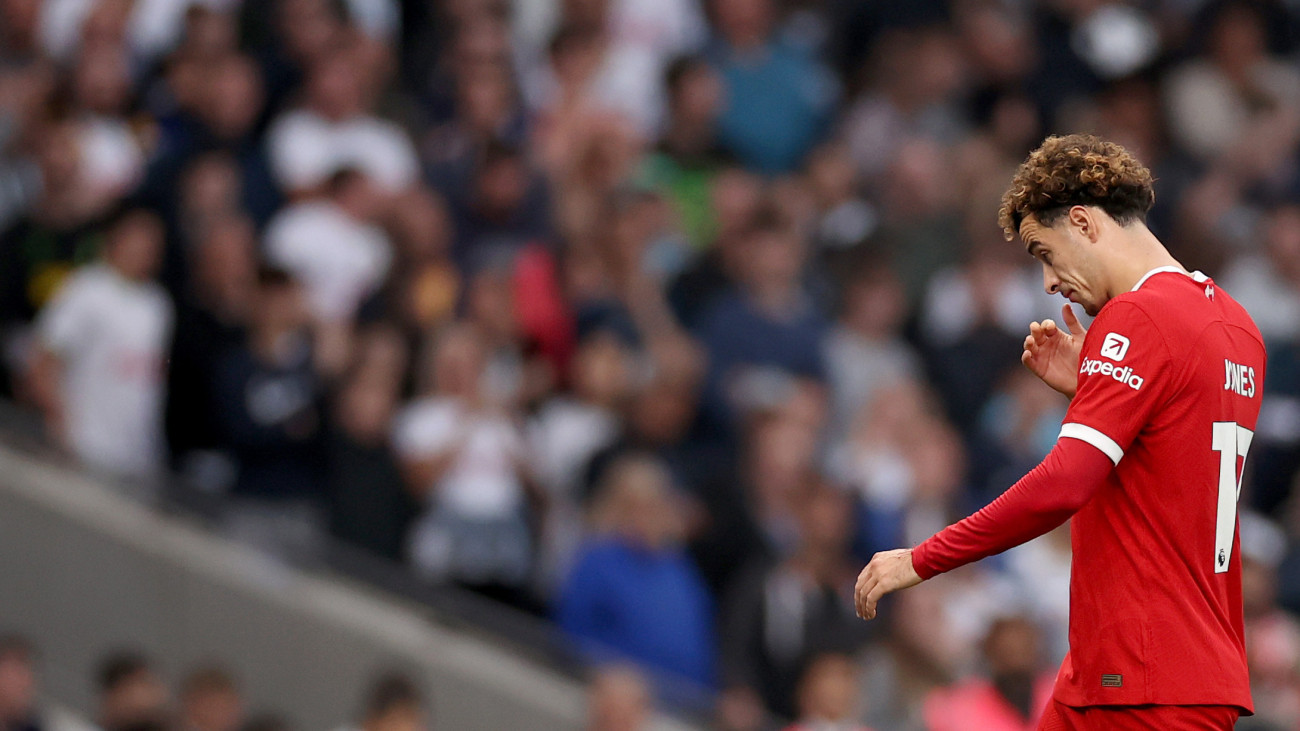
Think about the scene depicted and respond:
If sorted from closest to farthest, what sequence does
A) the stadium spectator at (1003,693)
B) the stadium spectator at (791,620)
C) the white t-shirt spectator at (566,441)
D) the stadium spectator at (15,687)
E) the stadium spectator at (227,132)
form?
1. the stadium spectator at (1003,693)
2. the stadium spectator at (15,687)
3. the stadium spectator at (791,620)
4. the white t-shirt spectator at (566,441)
5. the stadium spectator at (227,132)

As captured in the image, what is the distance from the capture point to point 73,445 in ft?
31.4

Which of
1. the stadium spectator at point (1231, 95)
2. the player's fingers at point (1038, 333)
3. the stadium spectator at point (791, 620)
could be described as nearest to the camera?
the player's fingers at point (1038, 333)

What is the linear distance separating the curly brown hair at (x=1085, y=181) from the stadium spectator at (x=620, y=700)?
15.9 feet

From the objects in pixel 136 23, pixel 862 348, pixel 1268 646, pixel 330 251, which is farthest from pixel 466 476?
pixel 136 23

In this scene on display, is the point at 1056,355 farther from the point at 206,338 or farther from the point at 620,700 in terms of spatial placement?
the point at 206,338

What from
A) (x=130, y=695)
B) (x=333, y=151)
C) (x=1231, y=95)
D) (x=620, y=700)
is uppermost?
(x=1231, y=95)

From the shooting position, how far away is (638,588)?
8.84m

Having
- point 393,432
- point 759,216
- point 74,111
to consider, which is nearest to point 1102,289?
point 393,432

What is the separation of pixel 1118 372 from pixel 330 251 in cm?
674

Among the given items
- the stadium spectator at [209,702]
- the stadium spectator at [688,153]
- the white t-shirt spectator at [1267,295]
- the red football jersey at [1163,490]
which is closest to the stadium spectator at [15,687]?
the stadium spectator at [209,702]

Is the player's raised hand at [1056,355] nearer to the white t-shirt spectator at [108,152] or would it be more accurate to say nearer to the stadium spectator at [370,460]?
the stadium spectator at [370,460]

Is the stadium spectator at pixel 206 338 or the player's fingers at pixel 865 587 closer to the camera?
the player's fingers at pixel 865 587

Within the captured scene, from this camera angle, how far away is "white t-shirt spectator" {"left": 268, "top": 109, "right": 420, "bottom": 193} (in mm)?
10461

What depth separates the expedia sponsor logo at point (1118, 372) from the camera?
3891 mm
